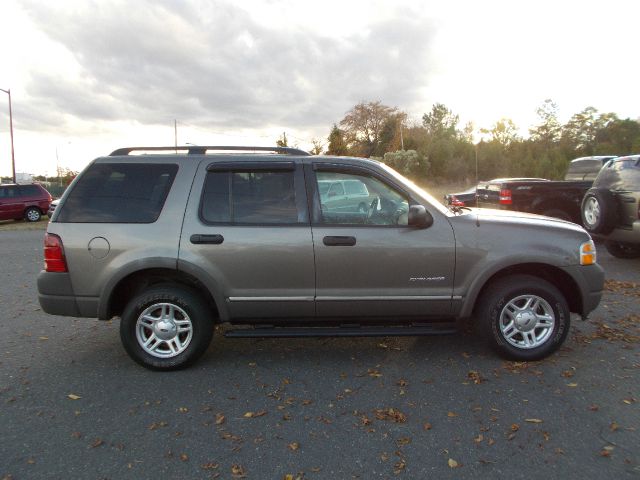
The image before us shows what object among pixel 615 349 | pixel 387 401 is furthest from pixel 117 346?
pixel 615 349

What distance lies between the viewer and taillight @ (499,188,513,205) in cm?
1093

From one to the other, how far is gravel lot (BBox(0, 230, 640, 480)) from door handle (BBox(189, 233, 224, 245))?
3.70 feet

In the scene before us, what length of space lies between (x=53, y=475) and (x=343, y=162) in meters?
3.07

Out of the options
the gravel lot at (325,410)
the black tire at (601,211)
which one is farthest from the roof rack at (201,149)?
the black tire at (601,211)

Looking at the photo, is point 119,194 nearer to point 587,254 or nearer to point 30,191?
point 587,254

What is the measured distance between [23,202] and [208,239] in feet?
68.0

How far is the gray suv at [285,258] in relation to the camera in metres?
4.12

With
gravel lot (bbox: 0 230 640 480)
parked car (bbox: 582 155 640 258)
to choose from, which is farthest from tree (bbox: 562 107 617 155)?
gravel lot (bbox: 0 230 640 480)

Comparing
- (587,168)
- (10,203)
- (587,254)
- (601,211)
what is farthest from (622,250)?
(10,203)

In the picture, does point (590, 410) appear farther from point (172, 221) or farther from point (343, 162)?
point (172, 221)

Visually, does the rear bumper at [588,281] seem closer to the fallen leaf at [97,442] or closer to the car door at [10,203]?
the fallen leaf at [97,442]

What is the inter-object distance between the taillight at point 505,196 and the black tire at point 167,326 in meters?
8.57

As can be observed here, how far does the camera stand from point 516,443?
3061 millimetres

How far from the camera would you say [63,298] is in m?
4.20
